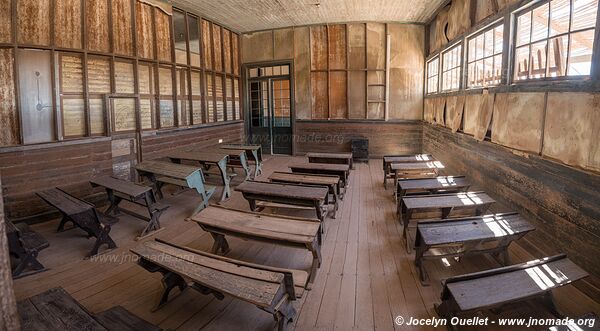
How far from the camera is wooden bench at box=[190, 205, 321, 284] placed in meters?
2.41

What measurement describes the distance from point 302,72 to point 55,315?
746 cm

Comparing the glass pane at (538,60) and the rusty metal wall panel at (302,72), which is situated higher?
the rusty metal wall panel at (302,72)

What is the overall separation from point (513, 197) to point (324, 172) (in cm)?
234

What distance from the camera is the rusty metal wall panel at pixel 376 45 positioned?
7758 millimetres

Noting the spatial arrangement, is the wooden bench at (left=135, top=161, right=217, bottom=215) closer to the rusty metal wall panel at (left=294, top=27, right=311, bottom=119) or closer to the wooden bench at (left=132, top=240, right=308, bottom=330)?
the wooden bench at (left=132, top=240, right=308, bottom=330)

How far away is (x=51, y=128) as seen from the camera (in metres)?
4.14

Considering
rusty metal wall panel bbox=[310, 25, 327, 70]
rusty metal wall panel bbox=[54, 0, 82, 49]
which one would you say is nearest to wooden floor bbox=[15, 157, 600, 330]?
rusty metal wall panel bbox=[54, 0, 82, 49]

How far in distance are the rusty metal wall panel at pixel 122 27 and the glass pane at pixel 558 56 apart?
540 centimetres

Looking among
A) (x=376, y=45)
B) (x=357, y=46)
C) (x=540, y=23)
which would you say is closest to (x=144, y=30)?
(x=357, y=46)

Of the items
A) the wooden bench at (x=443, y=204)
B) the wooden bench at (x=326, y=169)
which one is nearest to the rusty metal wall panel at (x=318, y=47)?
the wooden bench at (x=326, y=169)

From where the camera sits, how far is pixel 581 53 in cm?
246

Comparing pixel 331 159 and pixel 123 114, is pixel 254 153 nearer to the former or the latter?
pixel 331 159

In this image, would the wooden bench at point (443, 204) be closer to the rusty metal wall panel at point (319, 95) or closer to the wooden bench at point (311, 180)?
the wooden bench at point (311, 180)

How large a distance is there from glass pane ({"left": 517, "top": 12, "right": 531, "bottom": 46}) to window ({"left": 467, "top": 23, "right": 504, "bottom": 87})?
368 mm
